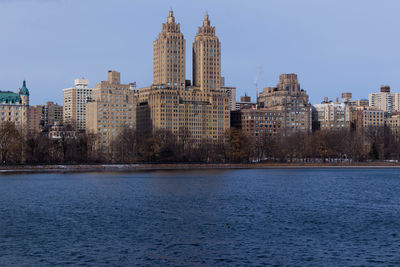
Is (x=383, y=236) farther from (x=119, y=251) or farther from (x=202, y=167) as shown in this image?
(x=202, y=167)

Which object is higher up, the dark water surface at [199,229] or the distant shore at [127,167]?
the distant shore at [127,167]

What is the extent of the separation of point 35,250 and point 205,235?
1328cm

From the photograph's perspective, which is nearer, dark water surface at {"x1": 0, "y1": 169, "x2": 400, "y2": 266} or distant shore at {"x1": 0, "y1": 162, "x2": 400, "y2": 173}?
dark water surface at {"x1": 0, "y1": 169, "x2": 400, "y2": 266}

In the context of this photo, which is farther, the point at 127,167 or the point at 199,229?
the point at 127,167

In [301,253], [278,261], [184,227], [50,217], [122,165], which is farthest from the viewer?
[122,165]

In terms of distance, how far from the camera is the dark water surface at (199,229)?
3922 centimetres

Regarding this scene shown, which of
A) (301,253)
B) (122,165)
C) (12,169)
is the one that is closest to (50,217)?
(301,253)

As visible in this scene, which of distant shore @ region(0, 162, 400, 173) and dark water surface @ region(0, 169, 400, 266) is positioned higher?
distant shore @ region(0, 162, 400, 173)

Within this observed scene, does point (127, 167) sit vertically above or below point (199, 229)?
above

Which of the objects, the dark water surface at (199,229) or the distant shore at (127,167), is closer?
the dark water surface at (199,229)

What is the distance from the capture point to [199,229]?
166 ft

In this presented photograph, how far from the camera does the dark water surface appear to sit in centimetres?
3922

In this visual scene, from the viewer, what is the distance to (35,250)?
41.7m

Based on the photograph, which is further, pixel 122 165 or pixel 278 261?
pixel 122 165
